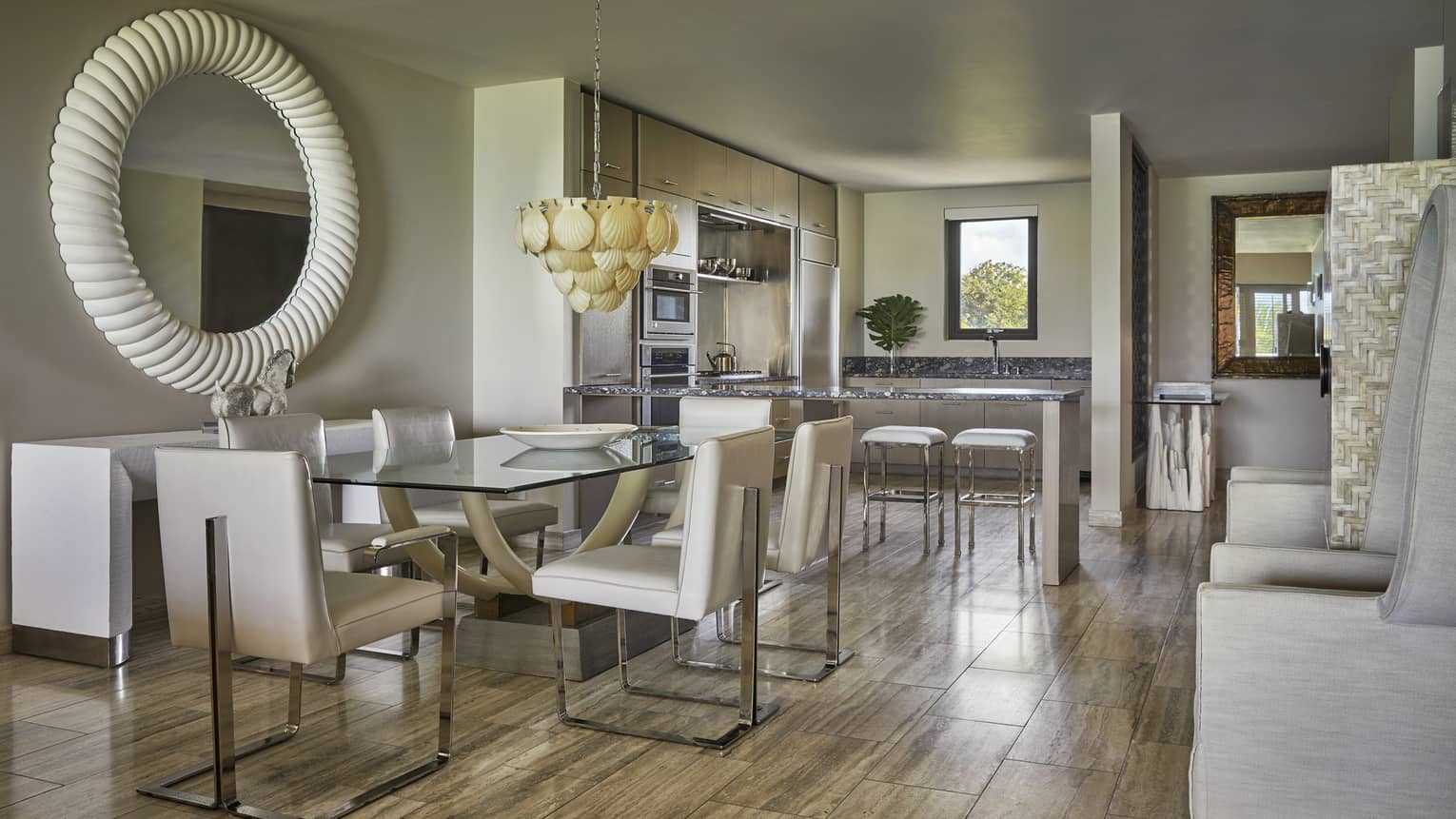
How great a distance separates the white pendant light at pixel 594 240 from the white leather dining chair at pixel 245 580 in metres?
1.08

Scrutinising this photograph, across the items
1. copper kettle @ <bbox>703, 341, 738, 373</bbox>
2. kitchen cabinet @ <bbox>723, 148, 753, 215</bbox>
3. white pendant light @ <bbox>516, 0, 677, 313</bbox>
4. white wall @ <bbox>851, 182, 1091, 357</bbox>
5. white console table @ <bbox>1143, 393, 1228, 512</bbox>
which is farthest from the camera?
white wall @ <bbox>851, 182, 1091, 357</bbox>

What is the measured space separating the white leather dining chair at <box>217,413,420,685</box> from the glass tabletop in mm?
218

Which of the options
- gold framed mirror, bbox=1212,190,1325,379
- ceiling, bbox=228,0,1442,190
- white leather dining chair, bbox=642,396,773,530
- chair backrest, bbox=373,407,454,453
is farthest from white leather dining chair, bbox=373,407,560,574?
gold framed mirror, bbox=1212,190,1325,379

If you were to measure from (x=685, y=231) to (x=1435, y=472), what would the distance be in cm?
540

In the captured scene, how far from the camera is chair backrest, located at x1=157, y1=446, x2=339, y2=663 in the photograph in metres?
2.28

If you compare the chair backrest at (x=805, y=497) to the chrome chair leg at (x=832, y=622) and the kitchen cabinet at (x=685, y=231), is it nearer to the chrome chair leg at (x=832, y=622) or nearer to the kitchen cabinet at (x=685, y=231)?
the chrome chair leg at (x=832, y=622)

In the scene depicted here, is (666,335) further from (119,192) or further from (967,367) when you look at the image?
(967,367)

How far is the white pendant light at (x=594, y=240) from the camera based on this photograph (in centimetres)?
320

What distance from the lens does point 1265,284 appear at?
850 centimetres

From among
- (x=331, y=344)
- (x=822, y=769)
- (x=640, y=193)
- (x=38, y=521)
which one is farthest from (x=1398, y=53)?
(x=38, y=521)

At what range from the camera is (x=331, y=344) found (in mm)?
4965

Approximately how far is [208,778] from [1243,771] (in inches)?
84.4

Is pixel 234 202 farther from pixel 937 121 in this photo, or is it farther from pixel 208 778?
pixel 937 121

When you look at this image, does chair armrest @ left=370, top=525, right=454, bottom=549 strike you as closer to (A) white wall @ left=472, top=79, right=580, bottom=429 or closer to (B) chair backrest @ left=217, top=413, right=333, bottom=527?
(B) chair backrest @ left=217, top=413, right=333, bottom=527
